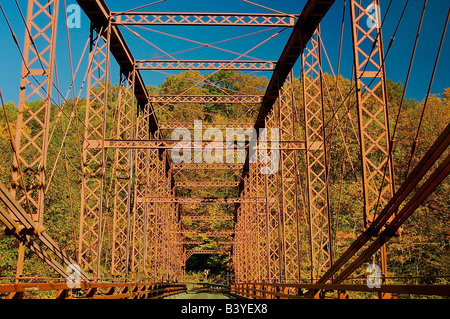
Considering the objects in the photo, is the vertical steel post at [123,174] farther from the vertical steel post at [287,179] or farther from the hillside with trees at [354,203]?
the vertical steel post at [287,179]

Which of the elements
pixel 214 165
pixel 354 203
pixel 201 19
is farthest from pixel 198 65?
pixel 354 203

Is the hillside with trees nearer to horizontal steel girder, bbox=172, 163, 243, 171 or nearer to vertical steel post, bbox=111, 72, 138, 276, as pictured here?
vertical steel post, bbox=111, 72, 138, 276

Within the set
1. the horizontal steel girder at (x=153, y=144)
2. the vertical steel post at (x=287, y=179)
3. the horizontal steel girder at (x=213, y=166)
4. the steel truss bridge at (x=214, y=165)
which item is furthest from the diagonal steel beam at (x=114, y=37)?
the horizontal steel girder at (x=213, y=166)

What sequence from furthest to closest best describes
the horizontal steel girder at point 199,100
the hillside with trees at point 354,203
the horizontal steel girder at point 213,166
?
1. the horizontal steel girder at point 213,166
2. the hillside with trees at point 354,203
3. the horizontal steel girder at point 199,100

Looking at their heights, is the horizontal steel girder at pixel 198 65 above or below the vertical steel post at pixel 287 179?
above

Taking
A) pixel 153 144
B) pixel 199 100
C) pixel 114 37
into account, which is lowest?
pixel 153 144

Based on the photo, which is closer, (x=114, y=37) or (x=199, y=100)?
(x=114, y=37)

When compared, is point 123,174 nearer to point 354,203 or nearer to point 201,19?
point 201,19

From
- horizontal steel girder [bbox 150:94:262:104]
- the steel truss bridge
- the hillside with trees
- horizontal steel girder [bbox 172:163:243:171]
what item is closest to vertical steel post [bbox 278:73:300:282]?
the steel truss bridge

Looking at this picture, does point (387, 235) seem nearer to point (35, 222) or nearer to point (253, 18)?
point (35, 222)

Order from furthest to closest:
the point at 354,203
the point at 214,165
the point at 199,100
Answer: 1. the point at 354,203
2. the point at 214,165
3. the point at 199,100

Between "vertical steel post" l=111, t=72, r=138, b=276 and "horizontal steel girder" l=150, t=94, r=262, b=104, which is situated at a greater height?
"horizontal steel girder" l=150, t=94, r=262, b=104

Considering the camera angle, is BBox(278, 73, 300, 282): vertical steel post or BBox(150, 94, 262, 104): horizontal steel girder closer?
BBox(278, 73, 300, 282): vertical steel post
